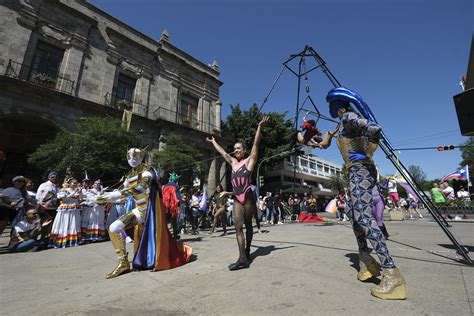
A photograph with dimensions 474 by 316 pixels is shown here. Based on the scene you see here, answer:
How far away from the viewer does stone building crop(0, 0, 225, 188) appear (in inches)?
580

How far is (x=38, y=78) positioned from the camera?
49.9 ft

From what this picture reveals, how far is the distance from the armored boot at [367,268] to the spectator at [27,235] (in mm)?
7247

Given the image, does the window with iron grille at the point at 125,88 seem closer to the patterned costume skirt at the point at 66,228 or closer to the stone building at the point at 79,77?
the stone building at the point at 79,77

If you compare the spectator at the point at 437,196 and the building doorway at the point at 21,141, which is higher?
the building doorway at the point at 21,141

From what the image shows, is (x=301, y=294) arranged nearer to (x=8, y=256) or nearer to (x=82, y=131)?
(x=8, y=256)

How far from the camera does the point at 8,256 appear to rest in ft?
17.2

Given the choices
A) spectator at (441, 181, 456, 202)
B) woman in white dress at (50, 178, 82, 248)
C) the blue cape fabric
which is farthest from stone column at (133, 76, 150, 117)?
spectator at (441, 181, 456, 202)

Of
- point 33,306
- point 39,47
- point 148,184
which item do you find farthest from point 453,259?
point 39,47

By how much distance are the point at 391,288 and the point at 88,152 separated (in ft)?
44.6

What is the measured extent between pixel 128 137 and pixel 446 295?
47.1 feet

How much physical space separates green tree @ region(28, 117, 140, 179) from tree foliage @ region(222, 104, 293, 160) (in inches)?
618

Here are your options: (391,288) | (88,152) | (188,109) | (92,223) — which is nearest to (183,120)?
(188,109)

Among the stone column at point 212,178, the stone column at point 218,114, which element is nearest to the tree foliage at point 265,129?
the stone column at point 218,114

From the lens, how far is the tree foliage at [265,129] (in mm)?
28414
